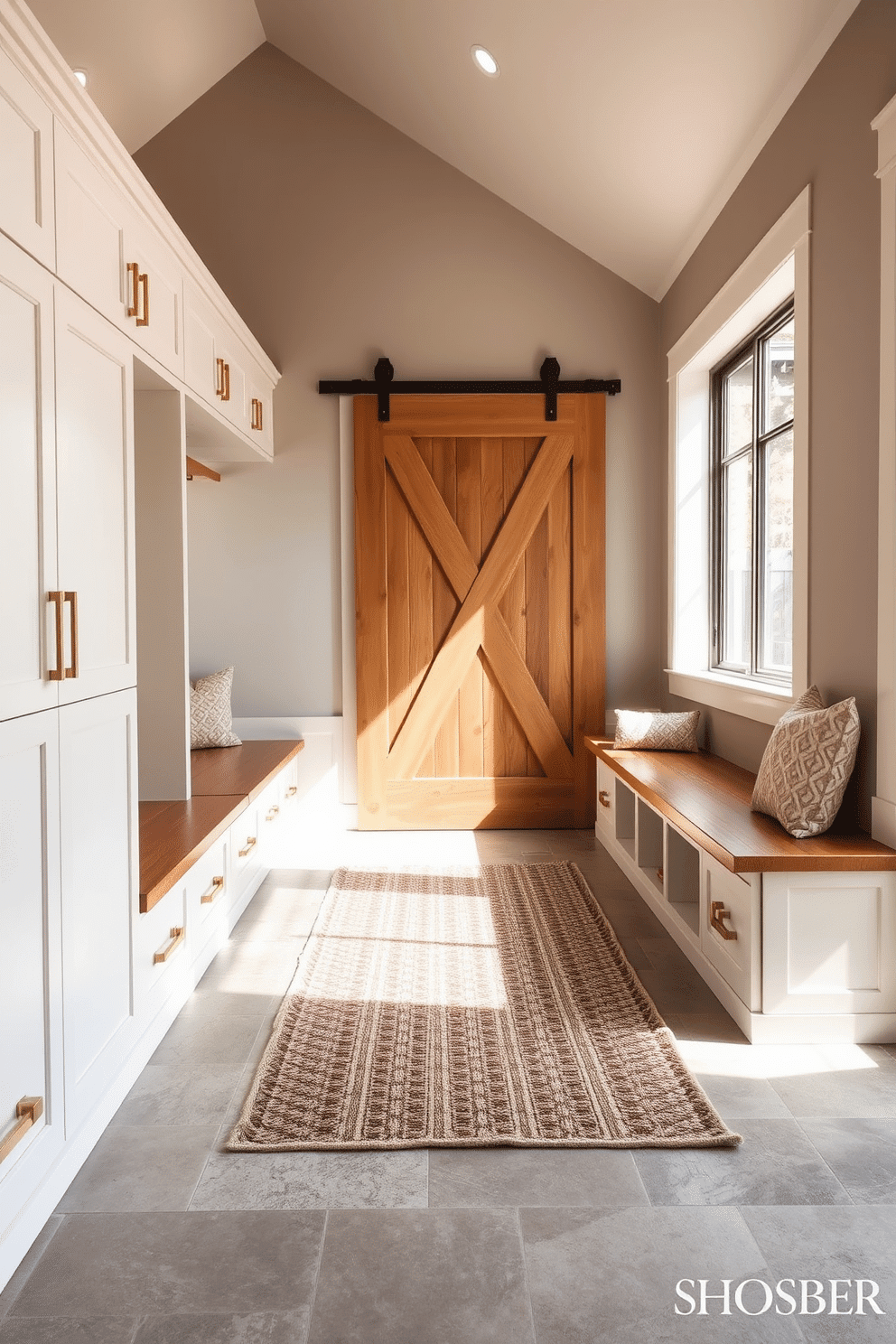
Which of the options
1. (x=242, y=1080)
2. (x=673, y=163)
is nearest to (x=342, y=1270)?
(x=242, y=1080)

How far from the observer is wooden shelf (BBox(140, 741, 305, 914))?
2.42 metres

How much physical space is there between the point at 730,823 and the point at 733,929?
0.31 m

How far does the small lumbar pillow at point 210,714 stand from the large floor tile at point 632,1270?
319 cm

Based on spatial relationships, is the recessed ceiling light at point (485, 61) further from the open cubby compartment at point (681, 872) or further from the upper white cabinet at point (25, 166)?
the open cubby compartment at point (681, 872)

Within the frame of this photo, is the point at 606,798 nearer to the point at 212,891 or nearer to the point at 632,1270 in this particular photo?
the point at 212,891

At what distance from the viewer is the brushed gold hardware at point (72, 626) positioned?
1.85 m

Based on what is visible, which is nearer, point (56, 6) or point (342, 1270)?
point (342, 1270)

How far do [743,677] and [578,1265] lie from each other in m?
2.77

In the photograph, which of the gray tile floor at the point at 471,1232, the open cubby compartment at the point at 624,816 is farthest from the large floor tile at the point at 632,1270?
the open cubby compartment at the point at 624,816

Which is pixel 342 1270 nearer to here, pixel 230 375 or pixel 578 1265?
pixel 578 1265

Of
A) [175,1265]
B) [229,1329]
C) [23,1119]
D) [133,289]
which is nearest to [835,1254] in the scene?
[229,1329]

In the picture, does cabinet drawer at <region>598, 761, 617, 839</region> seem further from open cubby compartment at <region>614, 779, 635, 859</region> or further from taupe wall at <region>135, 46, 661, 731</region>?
taupe wall at <region>135, 46, 661, 731</region>

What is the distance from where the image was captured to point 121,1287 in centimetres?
151

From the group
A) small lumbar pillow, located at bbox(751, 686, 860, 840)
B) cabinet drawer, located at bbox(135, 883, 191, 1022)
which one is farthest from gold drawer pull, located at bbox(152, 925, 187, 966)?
small lumbar pillow, located at bbox(751, 686, 860, 840)
